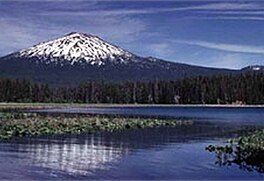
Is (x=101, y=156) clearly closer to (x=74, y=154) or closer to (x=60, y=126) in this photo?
(x=74, y=154)

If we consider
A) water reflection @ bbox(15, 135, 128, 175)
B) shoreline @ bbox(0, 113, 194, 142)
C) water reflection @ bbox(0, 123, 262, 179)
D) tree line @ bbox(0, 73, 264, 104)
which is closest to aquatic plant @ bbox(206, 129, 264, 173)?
water reflection @ bbox(0, 123, 262, 179)

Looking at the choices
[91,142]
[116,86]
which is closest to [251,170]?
[91,142]

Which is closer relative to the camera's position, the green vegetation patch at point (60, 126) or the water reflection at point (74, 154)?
the water reflection at point (74, 154)

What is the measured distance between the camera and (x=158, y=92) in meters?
179

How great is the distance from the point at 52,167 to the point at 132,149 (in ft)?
32.0

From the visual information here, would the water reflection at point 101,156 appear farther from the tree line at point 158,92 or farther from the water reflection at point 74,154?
the tree line at point 158,92

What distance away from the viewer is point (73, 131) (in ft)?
164

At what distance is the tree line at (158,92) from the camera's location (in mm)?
165000

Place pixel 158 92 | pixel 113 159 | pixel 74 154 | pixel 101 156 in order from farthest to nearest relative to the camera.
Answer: pixel 158 92, pixel 74 154, pixel 101 156, pixel 113 159

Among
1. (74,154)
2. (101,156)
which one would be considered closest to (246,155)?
(101,156)

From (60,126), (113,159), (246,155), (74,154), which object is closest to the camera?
(246,155)

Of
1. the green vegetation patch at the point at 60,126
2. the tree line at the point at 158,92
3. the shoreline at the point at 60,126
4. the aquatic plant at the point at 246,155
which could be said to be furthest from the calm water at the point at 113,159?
the tree line at the point at 158,92

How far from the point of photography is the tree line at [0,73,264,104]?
16500 cm

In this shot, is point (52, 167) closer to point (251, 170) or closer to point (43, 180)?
point (43, 180)
